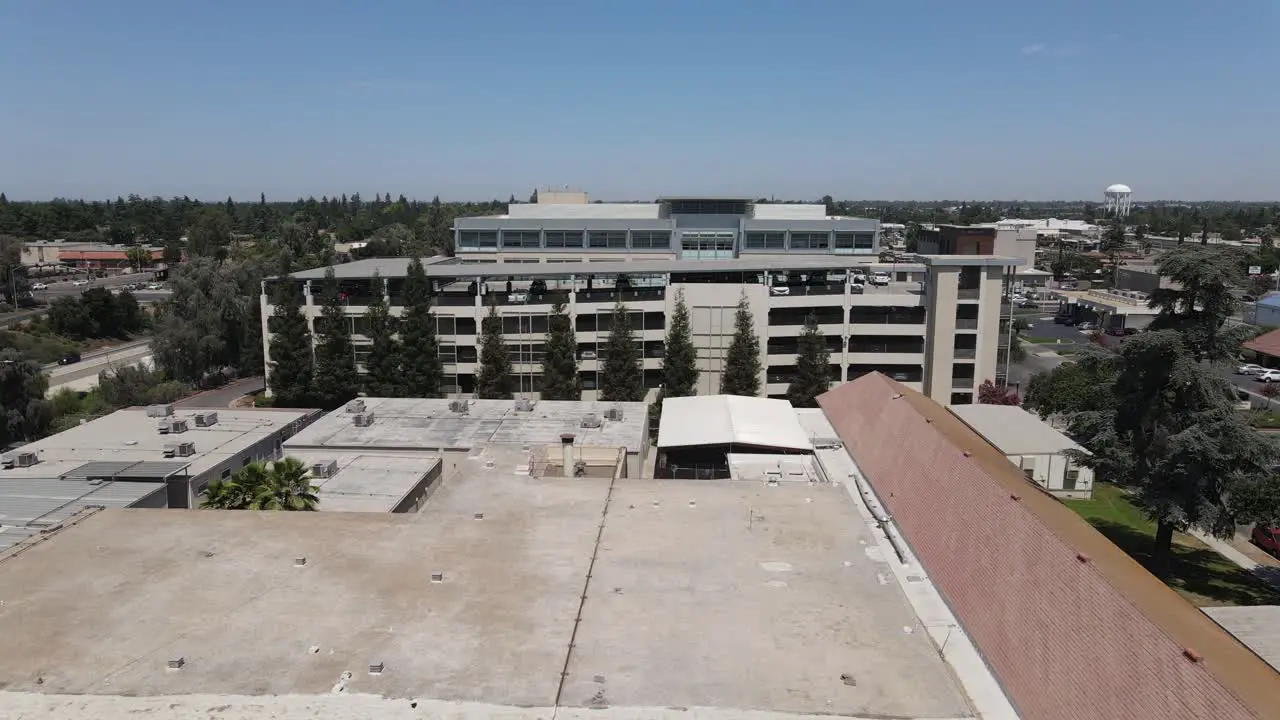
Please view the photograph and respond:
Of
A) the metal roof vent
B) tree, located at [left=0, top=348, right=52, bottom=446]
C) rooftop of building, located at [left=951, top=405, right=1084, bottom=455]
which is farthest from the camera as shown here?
tree, located at [left=0, top=348, right=52, bottom=446]

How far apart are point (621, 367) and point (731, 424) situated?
1625 cm

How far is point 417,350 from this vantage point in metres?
59.1

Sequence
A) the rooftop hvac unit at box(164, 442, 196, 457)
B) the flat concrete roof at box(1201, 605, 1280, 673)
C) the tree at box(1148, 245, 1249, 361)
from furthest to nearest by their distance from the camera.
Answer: the rooftop hvac unit at box(164, 442, 196, 457) < the tree at box(1148, 245, 1249, 361) < the flat concrete roof at box(1201, 605, 1280, 673)

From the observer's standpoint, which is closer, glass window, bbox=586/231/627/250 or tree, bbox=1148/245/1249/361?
tree, bbox=1148/245/1249/361

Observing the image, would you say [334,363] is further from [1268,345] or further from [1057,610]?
[1268,345]

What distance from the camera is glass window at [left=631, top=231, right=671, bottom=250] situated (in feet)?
277

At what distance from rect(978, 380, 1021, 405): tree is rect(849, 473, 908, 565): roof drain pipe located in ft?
91.7

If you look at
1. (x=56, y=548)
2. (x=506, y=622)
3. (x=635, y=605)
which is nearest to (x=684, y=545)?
(x=635, y=605)

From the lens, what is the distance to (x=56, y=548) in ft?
85.2

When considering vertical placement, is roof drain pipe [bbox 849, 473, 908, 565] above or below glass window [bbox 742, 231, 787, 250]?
below

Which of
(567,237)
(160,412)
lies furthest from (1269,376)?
(160,412)

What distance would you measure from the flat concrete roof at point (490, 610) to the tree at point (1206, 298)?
15533 millimetres

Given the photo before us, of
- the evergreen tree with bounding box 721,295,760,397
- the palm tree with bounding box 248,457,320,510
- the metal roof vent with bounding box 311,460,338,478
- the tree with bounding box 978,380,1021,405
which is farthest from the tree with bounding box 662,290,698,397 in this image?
the palm tree with bounding box 248,457,320,510

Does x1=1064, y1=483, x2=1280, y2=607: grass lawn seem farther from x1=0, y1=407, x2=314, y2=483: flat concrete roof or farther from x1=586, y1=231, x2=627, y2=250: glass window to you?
x1=586, y1=231, x2=627, y2=250: glass window
